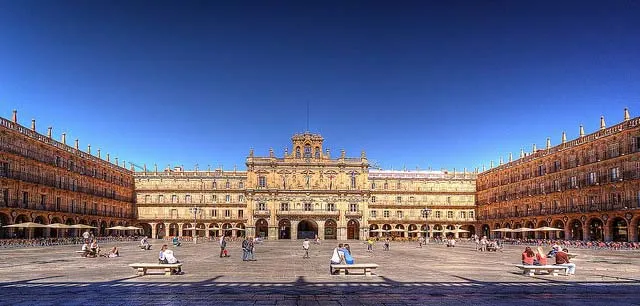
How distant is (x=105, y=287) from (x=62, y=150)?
57.3m

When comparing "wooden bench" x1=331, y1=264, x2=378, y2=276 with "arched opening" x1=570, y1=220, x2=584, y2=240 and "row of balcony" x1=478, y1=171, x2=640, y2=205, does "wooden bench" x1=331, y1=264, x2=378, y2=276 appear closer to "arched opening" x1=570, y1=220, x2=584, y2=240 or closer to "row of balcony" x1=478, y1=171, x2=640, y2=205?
"row of balcony" x1=478, y1=171, x2=640, y2=205

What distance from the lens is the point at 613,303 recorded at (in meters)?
12.6

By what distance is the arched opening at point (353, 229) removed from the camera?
88287 mm

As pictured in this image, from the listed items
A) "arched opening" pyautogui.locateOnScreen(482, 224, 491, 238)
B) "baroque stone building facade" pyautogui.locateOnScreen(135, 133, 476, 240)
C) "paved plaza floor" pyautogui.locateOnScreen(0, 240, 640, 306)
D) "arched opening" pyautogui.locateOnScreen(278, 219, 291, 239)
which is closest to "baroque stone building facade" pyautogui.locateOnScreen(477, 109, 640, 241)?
"arched opening" pyautogui.locateOnScreen(482, 224, 491, 238)

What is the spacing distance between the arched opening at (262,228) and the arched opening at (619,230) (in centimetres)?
4879

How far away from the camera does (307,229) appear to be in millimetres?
91375

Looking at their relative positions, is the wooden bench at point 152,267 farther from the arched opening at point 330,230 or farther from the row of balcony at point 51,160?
the arched opening at point 330,230

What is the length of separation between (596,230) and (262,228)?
48.1 m

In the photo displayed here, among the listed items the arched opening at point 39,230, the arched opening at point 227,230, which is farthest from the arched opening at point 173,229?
the arched opening at point 39,230

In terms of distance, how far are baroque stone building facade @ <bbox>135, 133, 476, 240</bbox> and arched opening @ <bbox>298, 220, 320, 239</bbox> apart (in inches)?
6.3

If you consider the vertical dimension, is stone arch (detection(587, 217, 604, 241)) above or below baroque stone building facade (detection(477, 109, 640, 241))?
below

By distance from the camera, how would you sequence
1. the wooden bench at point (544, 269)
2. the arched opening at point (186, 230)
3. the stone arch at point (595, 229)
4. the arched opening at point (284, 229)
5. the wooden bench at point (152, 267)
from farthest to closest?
the arched opening at point (186, 230)
the arched opening at point (284, 229)
the stone arch at point (595, 229)
the wooden bench at point (544, 269)
the wooden bench at point (152, 267)

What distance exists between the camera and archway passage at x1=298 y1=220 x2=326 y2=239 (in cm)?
8862

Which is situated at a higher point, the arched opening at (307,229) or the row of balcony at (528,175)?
the row of balcony at (528,175)
